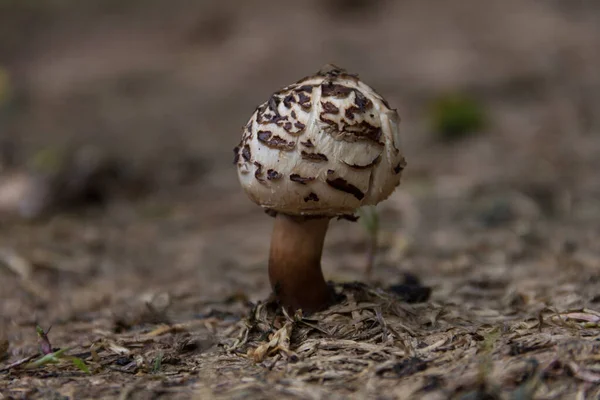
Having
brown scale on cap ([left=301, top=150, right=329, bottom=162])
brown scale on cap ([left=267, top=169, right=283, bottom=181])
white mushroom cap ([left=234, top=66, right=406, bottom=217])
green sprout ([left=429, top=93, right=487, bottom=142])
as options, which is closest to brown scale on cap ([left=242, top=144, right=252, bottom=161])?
white mushroom cap ([left=234, top=66, right=406, bottom=217])

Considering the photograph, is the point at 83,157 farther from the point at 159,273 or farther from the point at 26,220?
the point at 159,273

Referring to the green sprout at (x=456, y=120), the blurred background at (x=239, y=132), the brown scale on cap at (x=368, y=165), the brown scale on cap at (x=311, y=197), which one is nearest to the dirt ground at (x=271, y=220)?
the blurred background at (x=239, y=132)

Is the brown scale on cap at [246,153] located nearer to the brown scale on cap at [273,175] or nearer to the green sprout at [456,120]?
the brown scale on cap at [273,175]

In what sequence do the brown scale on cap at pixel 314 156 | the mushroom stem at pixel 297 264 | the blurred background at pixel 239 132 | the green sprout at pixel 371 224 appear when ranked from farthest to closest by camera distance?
the blurred background at pixel 239 132 → the green sprout at pixel 371 224 → the mushroom stem at pixel 297 264 → the brown scale on cap at pixel 314 156

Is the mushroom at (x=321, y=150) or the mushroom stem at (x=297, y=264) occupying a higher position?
the mushroom at (x=321, y=150)

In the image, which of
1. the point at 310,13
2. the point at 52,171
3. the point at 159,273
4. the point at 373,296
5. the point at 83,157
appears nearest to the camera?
the point at 373,296

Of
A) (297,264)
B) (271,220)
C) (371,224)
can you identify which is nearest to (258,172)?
(297,264)

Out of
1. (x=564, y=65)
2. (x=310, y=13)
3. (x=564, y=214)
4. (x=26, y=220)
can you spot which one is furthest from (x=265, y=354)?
(x=310, y=13)
